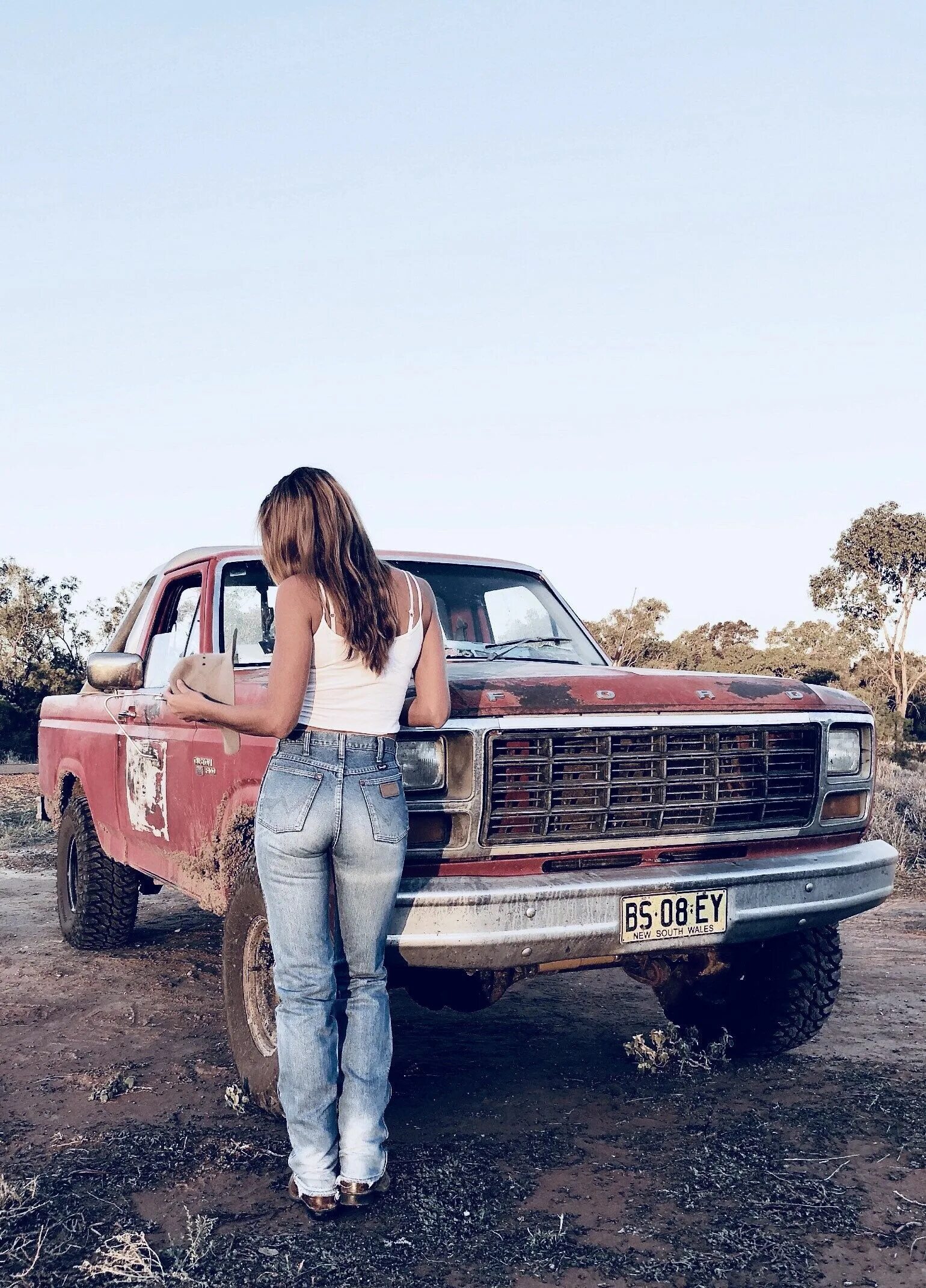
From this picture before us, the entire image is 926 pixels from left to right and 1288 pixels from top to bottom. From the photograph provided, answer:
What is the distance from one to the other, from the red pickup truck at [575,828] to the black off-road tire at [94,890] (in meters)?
0.96

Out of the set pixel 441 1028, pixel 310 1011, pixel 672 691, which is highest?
pixel 672 691

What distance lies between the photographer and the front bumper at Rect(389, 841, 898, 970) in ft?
10.6

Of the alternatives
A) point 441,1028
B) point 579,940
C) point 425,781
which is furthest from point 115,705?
point 579,940

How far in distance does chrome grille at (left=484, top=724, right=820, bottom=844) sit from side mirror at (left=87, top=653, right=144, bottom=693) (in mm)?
1905

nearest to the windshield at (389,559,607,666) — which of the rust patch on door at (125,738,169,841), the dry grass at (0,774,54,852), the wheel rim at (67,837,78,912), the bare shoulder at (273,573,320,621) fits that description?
the rust patch on door at (125,738,169,841)

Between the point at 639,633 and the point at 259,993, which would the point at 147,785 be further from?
the point at 639,633

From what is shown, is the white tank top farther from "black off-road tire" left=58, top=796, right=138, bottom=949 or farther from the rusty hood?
"black off-road tire" left=58, top=796, right=138, bottom=949

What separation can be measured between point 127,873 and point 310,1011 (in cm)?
323

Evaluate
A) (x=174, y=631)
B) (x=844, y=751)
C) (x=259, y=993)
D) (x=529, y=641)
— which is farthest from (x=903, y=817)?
(x=259, y=993)

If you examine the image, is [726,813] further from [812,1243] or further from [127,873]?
[127,873]

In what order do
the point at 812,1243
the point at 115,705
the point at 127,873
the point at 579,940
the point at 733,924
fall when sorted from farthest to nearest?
the point at 127,873, the point at 115,705, the point at 733,924, the point at 579,940, the point at 812,1243

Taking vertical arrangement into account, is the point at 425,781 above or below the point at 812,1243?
above

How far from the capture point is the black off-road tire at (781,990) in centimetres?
436

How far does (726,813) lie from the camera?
3.88 m
